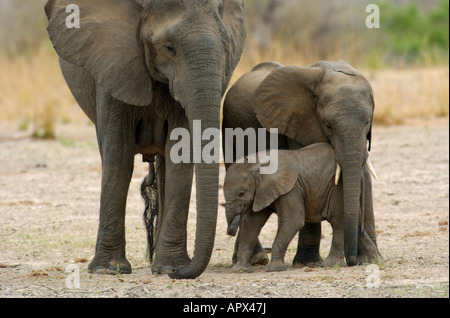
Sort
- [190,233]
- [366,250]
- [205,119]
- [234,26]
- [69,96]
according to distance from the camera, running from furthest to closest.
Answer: [69,96] < [190,233] < [366,250] < [234,26] < [205,119]

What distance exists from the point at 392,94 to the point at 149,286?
9.60 m

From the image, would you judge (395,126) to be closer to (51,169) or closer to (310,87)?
(51,169)

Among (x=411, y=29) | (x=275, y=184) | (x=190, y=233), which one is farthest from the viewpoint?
(x=411, y=29)

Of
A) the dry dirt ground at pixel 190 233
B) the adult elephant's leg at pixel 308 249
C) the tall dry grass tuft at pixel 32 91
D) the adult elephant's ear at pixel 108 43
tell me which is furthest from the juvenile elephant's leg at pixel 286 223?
the tall dry grass tuft at pixel 32 91

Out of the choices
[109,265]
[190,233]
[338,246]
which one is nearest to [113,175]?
[109,265]

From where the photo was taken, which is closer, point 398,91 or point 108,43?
point 108,43

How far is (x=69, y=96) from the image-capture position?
17.1 meters

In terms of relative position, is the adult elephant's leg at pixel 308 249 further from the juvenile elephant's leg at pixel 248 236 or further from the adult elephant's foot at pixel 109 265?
the adult elephant's foot at pixel 109 265

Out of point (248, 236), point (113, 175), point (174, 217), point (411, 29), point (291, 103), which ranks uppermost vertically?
point (411, 29)

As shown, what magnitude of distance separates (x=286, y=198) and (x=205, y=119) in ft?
3.40

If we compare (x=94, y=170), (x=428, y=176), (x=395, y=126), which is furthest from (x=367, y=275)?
(x=395, y=126)

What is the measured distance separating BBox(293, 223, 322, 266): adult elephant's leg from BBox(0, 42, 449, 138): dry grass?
24.6 ft

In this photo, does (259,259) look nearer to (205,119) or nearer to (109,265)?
(109,265)

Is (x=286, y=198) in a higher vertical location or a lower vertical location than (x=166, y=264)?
higher
